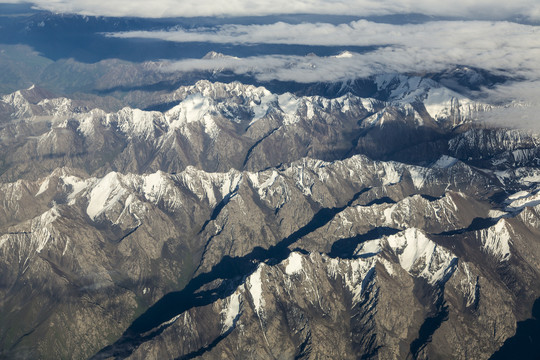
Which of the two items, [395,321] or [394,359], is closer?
[394,359]

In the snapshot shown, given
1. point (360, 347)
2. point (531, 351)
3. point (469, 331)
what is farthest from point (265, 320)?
point (531, 351)

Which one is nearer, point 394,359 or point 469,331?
point 394,359

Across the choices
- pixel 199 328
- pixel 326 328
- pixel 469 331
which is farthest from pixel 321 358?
pixel 469 331


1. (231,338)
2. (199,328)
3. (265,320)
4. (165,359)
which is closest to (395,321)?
(265,320)

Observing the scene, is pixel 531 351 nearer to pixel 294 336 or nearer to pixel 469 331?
pixel 469 331

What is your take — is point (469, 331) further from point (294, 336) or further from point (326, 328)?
point (294, 336)

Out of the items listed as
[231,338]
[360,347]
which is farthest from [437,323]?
[231,338]

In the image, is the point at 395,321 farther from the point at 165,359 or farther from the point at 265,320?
the point at 165,359
